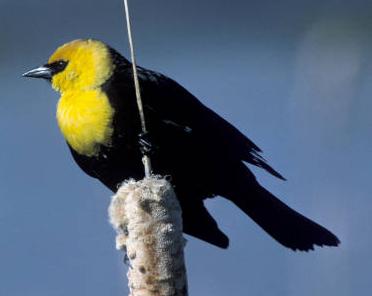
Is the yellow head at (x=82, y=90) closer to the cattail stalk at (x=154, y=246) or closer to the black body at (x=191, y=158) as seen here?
the black body at (x=191, y=158)

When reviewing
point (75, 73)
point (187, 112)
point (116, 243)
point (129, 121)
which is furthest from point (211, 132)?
point (116, 243)

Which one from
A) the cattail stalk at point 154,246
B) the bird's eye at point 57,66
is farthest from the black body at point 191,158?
the cattail stalk at point 154,246

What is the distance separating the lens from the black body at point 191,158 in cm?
208

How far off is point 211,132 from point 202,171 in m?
0.11

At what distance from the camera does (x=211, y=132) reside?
2164 mm

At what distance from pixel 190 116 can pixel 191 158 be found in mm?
Answer: 107

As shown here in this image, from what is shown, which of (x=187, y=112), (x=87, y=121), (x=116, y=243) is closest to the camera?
(x=116, y=243)

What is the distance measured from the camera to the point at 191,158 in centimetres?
218

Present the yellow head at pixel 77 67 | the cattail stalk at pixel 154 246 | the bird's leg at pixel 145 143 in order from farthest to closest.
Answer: the yellow head at pixel 77 67 < the bird's leg at pixel 145 143 < the cattail stalk at pixel 154 246

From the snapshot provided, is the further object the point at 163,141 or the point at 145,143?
the point at 163,141

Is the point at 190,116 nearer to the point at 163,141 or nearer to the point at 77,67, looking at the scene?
the point at 163,141

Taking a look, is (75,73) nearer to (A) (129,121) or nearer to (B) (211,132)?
(A) (129,121)

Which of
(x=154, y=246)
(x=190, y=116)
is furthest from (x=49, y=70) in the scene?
(x=154, y=246)

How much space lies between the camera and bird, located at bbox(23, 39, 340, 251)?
2.06 metres
